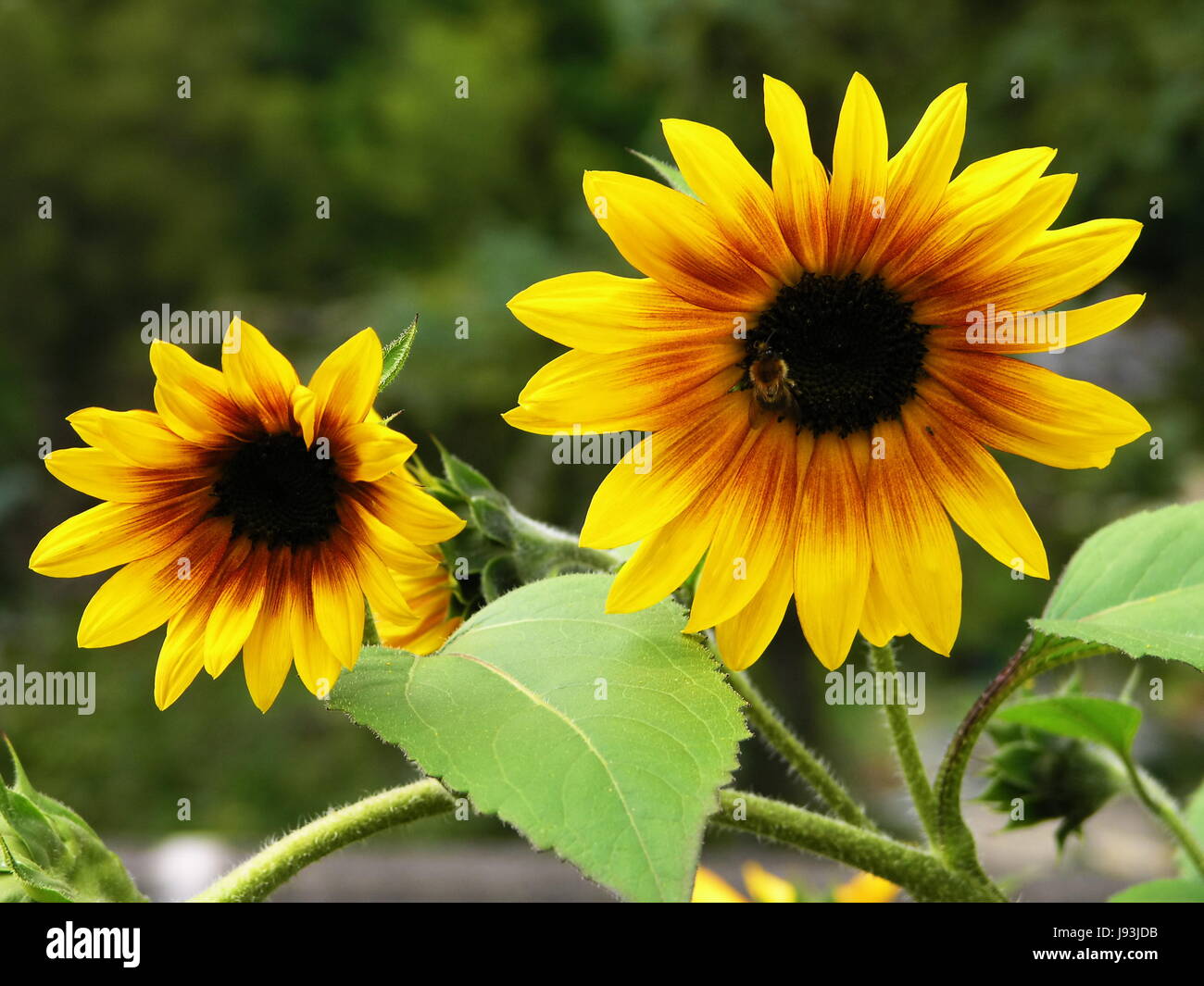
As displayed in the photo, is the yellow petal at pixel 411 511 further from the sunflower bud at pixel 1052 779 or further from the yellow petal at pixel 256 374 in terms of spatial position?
the sunflower bud at pixel 1052 779

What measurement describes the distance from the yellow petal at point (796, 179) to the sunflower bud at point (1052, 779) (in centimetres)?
37

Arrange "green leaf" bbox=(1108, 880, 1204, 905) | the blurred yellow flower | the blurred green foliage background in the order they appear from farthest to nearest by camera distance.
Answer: the blurred green foliage background, the blurred yellow flower, "green leaf" bbox=(1108, 880, 1204, 905)

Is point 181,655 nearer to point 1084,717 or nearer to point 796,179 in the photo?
point 796,179

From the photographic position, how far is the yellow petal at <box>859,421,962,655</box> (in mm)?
515

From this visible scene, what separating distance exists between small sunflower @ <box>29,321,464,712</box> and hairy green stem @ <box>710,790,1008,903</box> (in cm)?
18

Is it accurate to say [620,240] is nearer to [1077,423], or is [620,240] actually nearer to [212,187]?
[1077,423]

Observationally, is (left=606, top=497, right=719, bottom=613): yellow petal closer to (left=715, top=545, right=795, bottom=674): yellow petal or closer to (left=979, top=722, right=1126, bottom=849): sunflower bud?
(left=715, top=545, right=795, bottom=674): yellow petal

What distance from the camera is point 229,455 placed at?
22.7 inches

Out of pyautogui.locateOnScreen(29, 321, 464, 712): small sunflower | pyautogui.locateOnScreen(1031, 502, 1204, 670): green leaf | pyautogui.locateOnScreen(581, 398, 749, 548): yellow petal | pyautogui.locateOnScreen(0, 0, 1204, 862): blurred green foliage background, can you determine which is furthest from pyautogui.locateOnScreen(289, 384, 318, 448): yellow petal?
pyautogui.locateOnScreen(0, 0, 1204, 862): blurred green foliage background

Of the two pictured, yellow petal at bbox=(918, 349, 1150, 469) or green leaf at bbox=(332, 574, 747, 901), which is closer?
green leaf at bbox=(332, 574, 747, 901)

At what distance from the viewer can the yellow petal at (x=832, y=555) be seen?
521 mm

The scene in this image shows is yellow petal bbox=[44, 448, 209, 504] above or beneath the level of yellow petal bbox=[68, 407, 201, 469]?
beneath

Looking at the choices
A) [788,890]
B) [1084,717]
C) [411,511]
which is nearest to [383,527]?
[411,511]

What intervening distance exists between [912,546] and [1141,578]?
7.4 inches
